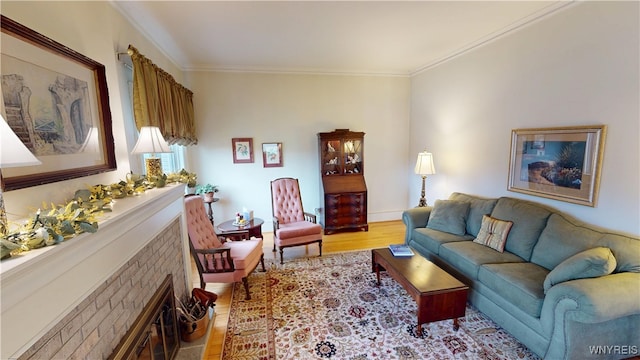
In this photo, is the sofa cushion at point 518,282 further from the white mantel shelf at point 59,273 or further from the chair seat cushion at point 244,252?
the white mantel shelf at point 59,273

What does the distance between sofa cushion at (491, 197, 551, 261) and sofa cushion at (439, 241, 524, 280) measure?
10 cm

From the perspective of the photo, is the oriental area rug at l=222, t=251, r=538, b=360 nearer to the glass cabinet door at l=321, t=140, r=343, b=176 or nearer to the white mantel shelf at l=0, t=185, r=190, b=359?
the white mantel shelf at l=0, t=185, r=190, b=359

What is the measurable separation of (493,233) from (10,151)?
3.61m

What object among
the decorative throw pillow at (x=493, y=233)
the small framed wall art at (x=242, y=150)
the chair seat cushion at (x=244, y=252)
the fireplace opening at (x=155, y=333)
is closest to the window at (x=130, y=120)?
the fireplace opening at (x=155, y=333)

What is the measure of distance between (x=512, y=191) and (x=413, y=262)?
1.61 m

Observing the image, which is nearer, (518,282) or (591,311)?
(591,311)

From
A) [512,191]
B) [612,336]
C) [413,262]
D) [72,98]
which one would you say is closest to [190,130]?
[72,98]

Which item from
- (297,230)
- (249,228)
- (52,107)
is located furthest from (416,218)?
(52,107)

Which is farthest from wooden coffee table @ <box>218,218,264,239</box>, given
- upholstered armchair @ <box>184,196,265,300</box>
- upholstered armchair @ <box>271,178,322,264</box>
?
upholstered armchair @ <box>184,196,265,300</box>

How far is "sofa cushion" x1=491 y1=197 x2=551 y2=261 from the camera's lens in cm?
266

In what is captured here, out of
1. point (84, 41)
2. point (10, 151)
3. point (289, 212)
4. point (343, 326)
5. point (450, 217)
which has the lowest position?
point (343, 326)

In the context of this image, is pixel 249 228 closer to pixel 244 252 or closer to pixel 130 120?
pixel 244 252

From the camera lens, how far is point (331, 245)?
4.31 m

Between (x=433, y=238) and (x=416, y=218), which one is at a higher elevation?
(x=416, y=218)
